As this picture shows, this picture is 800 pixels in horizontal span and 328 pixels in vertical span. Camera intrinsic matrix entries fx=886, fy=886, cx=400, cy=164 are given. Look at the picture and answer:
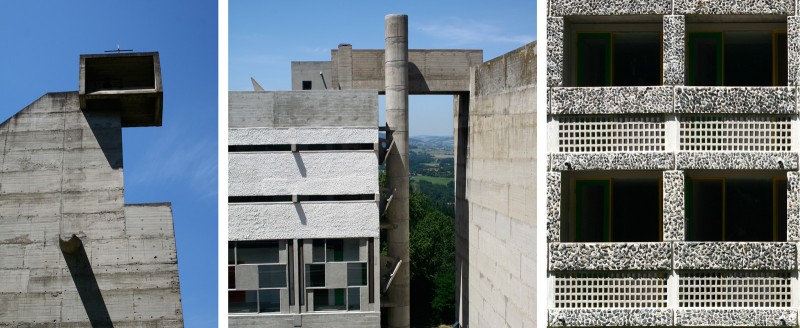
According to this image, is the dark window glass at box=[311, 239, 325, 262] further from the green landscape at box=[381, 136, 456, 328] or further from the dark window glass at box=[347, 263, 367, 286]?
the green landscape at box=[381, 136, 456, 328]

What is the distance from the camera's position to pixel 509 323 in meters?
27.1

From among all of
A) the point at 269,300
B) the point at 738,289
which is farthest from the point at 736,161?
the point at 269,300

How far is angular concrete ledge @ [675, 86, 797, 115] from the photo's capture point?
1825 cm

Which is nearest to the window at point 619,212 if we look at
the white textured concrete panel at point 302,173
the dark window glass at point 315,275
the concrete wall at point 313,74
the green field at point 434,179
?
the white textured concrete panel at point 302,173

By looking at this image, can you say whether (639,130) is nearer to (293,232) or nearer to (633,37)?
(633,37)

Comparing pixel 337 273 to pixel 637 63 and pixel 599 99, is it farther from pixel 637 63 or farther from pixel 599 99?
pixel 599 99

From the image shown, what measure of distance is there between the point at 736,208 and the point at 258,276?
15.3 m

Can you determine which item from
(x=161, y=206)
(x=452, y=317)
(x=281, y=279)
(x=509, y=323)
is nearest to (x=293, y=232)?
(x=281, y=279)

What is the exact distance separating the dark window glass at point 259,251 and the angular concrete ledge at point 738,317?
14448 millimetres

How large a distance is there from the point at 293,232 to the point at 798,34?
1661cm

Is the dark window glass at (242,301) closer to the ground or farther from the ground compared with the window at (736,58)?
closer to the ground

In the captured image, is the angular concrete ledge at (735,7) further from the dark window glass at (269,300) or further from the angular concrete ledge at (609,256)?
the dark window glass at (269,300)

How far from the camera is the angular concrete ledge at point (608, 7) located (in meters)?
18.5

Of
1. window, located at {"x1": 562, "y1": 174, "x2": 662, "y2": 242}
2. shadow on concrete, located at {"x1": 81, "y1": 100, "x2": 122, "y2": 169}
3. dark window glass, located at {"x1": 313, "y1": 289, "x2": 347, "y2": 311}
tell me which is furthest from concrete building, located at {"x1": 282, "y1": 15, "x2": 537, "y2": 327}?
shadow on concrete, located at {"x1": 81, "y1": 100, "x2": 122, "y2": 169}
